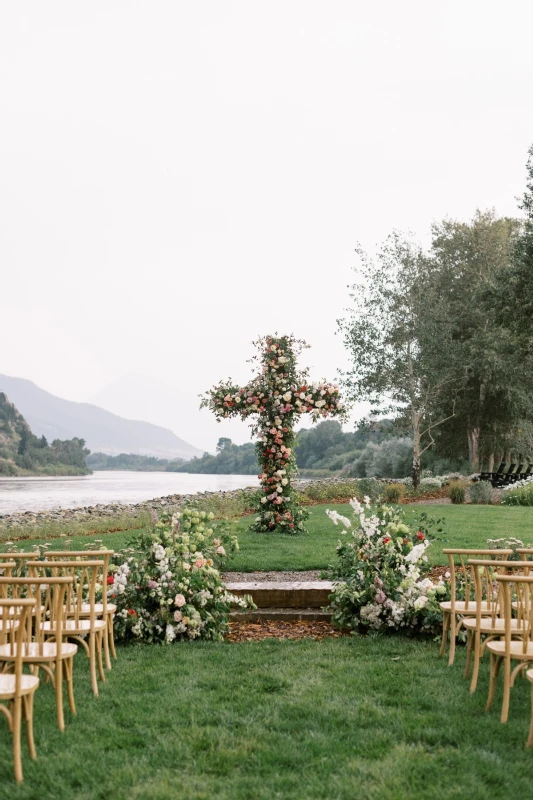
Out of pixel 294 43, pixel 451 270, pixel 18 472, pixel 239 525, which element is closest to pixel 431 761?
pixel 239 525

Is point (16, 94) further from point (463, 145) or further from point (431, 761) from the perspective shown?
point (431, 761)

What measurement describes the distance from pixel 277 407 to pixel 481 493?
9.84 m

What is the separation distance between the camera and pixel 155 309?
34.7 meters

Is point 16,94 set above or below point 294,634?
above

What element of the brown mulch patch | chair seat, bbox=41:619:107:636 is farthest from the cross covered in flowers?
chair seat, bbox=41:619:107:636

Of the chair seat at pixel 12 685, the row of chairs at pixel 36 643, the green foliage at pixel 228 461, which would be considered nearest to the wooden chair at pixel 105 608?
the row of chairs at pixel 36 643

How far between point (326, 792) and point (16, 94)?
61.2 feet

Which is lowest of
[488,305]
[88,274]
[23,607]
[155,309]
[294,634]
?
[294,634]

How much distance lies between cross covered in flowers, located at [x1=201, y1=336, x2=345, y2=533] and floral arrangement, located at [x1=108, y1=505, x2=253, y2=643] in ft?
21.1

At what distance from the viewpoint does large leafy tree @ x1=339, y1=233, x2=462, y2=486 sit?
2464 cm

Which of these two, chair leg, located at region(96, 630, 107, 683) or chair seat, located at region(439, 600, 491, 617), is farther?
chair seat, located at region(439, 600, 491, 617)

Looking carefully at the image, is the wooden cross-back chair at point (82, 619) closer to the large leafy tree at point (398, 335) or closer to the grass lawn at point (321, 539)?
the grass lawn at point (321, 539)

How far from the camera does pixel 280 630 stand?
261 inches

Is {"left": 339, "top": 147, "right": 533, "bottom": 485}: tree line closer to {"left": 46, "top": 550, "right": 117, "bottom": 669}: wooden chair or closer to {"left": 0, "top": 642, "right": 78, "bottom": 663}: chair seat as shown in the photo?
{"left": 46, "top": 550, "right": 117, "bottom": 669}: wooden chair
